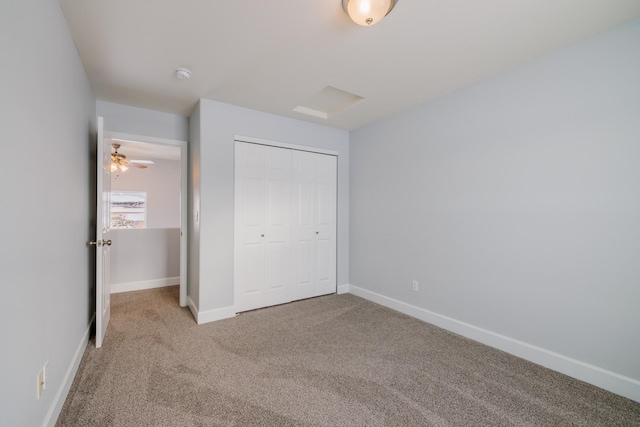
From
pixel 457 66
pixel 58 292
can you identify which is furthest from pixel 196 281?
pixel 457 66

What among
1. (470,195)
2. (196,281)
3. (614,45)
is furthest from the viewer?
(196,281)

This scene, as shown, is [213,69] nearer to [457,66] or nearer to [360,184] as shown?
[457,66]

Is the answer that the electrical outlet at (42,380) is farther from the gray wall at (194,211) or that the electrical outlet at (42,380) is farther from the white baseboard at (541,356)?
the white baseboard at (541,356)

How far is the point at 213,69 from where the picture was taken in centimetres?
244

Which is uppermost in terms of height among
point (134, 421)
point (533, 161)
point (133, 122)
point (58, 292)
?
point (133, 122)

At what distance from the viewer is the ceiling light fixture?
1598 millimetres

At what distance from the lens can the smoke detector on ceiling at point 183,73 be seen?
2.42 metres

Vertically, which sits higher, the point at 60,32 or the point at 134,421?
the point at 60,32

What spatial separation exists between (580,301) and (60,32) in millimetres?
3986

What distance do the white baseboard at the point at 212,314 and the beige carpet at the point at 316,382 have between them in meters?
0.11

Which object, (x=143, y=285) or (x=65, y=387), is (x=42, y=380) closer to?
(x=65, y=387)

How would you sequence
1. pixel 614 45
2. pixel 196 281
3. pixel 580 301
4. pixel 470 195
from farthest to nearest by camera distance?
pixel 196 281, pixel 470 195, pixel 580 301, pixel 614 45

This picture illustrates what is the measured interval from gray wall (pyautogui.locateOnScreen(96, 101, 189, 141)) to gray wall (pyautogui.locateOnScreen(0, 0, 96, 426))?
919mm

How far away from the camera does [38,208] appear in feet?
4.69
